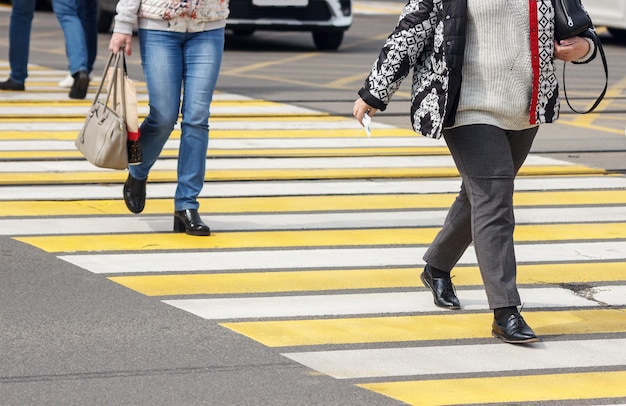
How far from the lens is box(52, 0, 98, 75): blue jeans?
12547 mm

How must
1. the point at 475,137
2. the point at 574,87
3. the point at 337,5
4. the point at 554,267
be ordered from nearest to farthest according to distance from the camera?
the point at 475,137 < the point at 554,267 < the point at 574,87 < the point at 337,5

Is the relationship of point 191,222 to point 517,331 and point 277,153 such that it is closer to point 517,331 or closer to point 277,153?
point 517,331

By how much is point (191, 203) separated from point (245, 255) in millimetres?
536

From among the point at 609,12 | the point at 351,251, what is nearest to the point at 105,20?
the point at 609,12

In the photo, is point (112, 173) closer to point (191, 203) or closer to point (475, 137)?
point (191, 203)

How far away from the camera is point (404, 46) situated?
5.55 m

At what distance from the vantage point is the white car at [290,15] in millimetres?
17281

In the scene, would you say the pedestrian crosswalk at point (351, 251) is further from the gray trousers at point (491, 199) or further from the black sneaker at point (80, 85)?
the black sneaker at point (80, 85)

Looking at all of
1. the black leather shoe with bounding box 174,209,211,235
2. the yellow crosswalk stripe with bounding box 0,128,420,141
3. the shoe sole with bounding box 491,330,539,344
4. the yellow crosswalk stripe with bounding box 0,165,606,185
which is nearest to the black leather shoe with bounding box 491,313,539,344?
the shoe sole with bounding box 491,330,539,344

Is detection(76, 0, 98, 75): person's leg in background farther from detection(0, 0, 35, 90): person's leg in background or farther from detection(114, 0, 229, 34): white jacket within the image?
detection(114, 0, 229, 34): white jacket

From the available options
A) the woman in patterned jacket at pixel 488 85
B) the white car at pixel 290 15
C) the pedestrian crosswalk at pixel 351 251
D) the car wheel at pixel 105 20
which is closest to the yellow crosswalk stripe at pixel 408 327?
the pedestrian crosswalk at pixel 351 251

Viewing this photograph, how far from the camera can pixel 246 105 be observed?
12789 millimetres

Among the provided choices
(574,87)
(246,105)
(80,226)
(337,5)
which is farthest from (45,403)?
(337,5)

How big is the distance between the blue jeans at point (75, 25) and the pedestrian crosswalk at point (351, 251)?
1476 mm
